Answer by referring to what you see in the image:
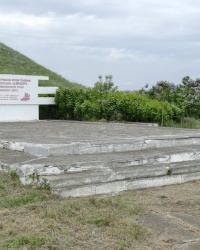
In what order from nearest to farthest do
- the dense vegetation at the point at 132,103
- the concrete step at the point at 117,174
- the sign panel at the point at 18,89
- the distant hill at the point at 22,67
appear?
the concrete step at the point at 117,174
the dense vegetation at the point at 132,103
the sign panel at the point at 18,89
the distant hill at the point at 22,67

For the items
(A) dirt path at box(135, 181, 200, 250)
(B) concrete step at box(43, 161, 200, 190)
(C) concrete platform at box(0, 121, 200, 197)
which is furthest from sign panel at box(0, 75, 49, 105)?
(A) dirt path at box(135, 181, 200, 250)

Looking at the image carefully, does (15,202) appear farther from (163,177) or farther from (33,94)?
(33,94)

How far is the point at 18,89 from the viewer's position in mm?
12297

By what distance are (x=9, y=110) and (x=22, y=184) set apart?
767 cm

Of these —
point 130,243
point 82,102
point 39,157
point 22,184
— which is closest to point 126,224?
point 130,243

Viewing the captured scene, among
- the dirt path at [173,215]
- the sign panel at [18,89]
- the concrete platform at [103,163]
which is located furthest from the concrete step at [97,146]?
the sign panel at [18,89]

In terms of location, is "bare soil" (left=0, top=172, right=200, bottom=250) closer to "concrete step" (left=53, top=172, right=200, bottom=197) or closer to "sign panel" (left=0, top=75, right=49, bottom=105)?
"concrete step" (left=53, top=172, right=200, bottom=197)

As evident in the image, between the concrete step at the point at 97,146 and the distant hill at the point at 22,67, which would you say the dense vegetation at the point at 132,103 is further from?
the distant hill at the point at 22,67

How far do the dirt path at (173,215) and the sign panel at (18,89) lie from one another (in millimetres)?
7586

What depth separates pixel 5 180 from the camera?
4.89m

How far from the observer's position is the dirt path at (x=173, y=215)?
3.49 meters

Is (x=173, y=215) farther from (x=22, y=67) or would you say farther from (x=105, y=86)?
(x=22, y=67)

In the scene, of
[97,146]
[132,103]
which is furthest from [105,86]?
[97,146]

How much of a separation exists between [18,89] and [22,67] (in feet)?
27.1
